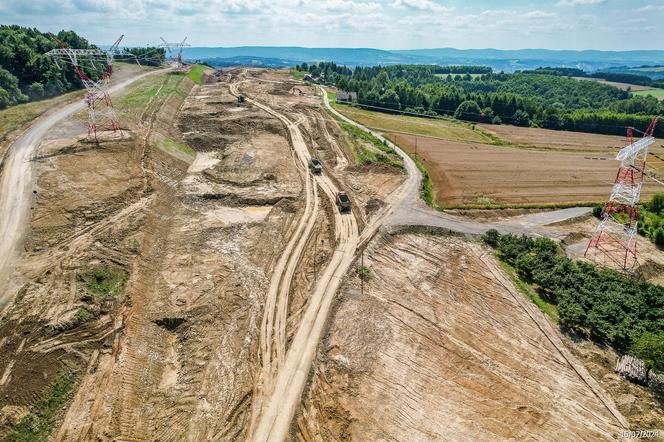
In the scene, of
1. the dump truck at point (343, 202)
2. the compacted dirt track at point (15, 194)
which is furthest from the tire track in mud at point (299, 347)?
the compacted dirt track at point (15, 194)

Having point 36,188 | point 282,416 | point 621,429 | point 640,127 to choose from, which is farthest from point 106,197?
point 640,127

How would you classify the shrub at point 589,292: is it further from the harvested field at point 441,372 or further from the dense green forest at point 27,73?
the dense green forest at point 27,73

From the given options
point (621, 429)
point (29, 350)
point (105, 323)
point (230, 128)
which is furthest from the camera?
point (230, 128)

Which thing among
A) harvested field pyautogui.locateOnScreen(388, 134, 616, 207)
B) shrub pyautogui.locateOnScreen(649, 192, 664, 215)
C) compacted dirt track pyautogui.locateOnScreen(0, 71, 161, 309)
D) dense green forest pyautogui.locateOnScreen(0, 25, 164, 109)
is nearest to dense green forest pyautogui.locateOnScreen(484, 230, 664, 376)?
harvested field pyautogui.locateOnScreen(388, 134, 616, 207)

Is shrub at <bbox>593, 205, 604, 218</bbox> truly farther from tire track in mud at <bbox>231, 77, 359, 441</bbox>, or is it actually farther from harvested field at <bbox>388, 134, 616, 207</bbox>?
tire track in mud at <bbox>231, 77, 359, 441</bbox>

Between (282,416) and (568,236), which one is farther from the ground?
(568,236)

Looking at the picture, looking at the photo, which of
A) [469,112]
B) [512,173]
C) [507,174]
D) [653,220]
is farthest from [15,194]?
[469,112]

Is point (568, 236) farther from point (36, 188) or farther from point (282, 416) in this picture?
point (36, 188)
